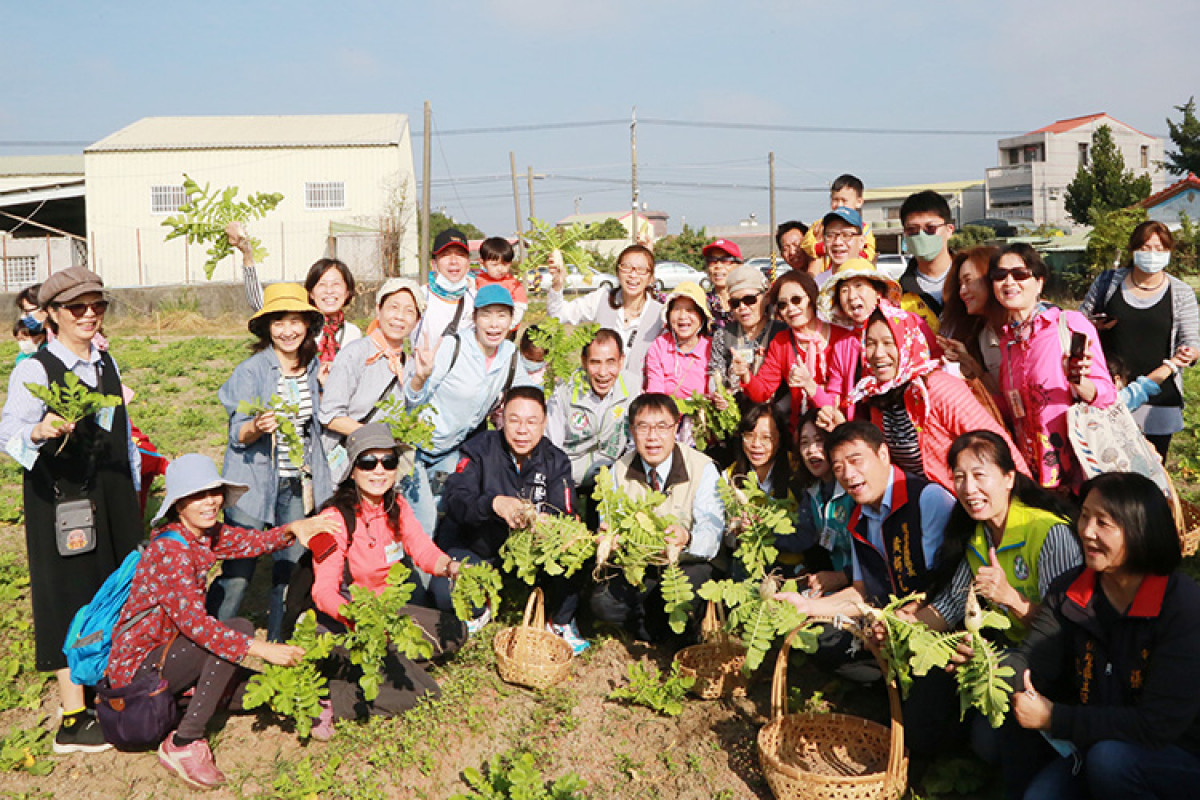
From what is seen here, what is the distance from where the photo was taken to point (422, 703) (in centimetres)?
493

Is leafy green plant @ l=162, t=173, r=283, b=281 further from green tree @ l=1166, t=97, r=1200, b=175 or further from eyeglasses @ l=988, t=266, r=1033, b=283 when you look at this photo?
green tree @ l=1166, t=97, r=1200, b=175

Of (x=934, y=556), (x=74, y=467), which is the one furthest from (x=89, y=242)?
(x=934, y=556)

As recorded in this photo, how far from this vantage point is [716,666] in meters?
5.05

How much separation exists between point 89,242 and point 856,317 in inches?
1247

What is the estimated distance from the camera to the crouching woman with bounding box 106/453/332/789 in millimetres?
4387

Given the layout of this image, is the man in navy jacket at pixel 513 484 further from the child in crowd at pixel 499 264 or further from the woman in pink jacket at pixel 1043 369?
the woman in pink jacket at pixel 1043 369

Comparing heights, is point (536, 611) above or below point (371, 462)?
below

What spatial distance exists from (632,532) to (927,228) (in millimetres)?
2721

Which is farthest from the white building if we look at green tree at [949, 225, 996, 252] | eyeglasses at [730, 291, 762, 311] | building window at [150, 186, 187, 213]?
eyeglasses at [730, 291, 762, 311]

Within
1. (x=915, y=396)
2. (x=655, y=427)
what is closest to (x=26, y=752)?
(x=655, y=427)

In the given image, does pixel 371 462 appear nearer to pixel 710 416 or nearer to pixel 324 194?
pixel 710 416

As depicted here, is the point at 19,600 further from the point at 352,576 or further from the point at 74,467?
the point at 352,576

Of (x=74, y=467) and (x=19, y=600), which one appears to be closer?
(x=74, y=467)

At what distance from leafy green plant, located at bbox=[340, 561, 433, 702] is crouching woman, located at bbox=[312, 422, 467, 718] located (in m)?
0.34
